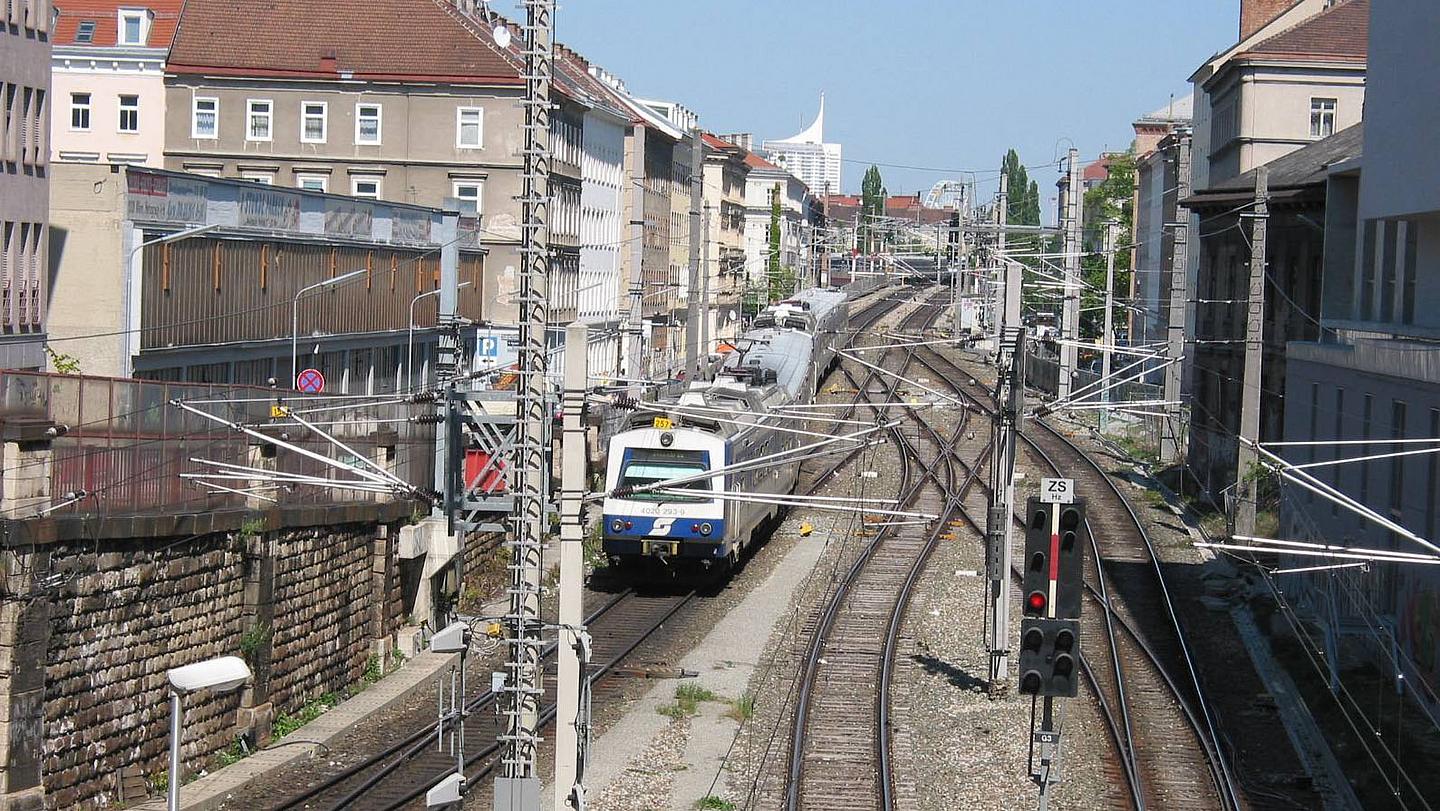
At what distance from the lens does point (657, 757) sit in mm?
20422

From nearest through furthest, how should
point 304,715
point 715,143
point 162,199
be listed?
point 304,715 → point 162,199 → point 715,143

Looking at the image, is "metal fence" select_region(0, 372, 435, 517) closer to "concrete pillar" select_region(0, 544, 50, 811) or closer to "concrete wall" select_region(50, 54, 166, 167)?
"concrete pillar" select_region(0, 544, 50, 811)

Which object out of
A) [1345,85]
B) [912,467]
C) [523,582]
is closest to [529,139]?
[523,582]

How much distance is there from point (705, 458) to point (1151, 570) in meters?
9.50

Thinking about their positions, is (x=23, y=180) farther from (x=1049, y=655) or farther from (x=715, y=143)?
(x=715, y=143)

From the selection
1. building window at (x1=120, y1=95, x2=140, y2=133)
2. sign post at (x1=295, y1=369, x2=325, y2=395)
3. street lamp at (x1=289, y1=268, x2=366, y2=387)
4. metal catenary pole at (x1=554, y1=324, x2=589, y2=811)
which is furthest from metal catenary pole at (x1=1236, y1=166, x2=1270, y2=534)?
building window at (x1=120, y1=95, x2=140, y2=133)

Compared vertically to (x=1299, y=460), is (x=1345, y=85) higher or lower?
higher

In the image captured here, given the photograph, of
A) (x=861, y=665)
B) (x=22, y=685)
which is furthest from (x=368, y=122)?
(x=22, y=685)

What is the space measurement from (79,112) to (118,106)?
65.4 inches

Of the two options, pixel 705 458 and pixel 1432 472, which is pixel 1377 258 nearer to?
pixel 1432 472

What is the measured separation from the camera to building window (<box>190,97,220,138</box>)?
56.1 metres

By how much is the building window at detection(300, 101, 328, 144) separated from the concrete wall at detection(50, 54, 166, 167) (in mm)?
4382

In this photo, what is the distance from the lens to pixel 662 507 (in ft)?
96.6

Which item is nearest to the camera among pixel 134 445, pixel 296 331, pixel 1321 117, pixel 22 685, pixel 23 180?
pixel 22 685
